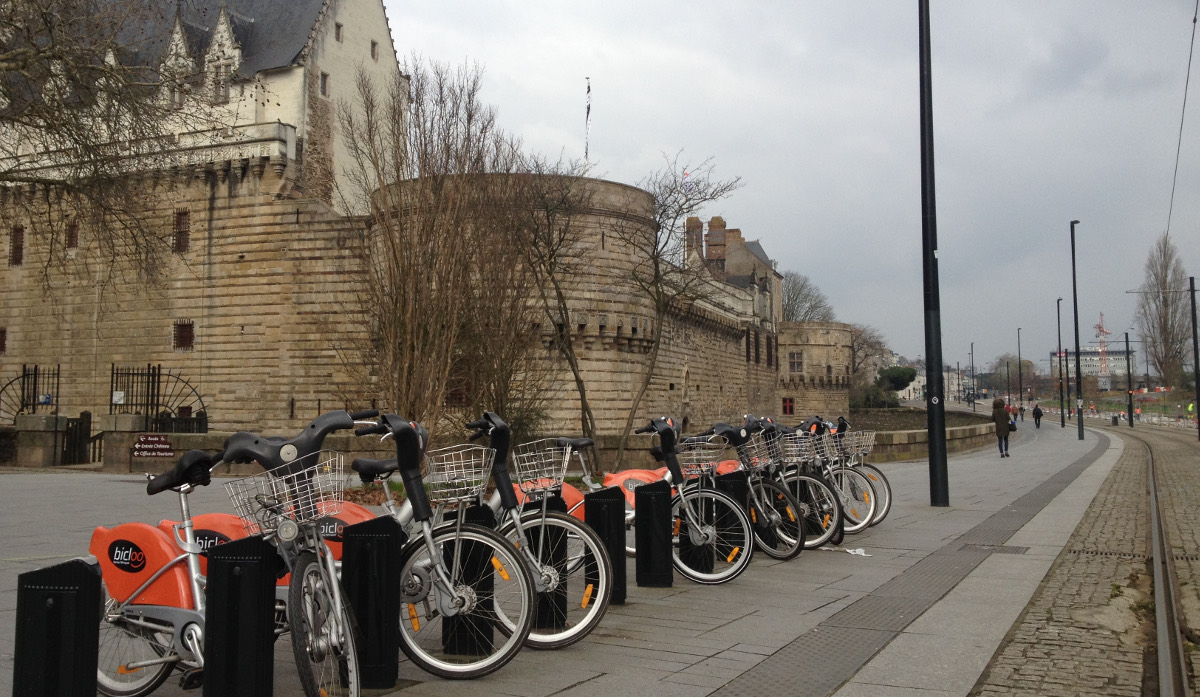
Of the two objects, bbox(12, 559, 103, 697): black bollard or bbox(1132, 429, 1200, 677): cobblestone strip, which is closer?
bbox(12, 559, 103, 697): black bollard

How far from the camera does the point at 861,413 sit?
239 feet

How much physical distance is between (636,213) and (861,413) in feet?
155

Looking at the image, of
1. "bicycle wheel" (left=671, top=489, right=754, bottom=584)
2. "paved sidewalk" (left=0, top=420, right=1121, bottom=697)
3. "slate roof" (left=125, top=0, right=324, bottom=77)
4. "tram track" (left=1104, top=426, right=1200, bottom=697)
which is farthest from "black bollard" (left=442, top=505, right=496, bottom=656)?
"slate roof" (left=125, top=0, right=324, bottom=77)

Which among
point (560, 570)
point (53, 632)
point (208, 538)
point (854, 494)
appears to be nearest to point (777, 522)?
point (854, 494)

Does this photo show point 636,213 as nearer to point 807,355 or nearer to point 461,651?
point 461,651

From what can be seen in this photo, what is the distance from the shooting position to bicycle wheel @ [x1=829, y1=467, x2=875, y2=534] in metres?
9.27

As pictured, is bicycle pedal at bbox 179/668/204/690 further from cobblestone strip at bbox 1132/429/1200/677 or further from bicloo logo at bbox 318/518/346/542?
cobblestone strip at bbox 1132/429/1200/677

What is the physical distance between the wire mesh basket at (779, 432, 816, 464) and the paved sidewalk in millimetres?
773

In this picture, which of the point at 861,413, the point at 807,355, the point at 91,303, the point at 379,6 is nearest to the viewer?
the point at 91,303

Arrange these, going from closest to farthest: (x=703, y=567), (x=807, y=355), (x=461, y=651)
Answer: (x=461, y=651) < (x=703, y=567) < (x=807, y=355)

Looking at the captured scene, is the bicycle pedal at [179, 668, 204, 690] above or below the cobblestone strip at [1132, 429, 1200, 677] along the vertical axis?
above

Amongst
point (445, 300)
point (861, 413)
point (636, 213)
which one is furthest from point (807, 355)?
point (445, 300)

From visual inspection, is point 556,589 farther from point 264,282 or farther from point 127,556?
point 264,282

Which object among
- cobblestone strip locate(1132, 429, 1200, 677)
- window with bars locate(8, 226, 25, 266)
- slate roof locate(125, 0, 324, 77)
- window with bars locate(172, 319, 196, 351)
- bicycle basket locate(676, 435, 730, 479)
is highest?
slate roof locate(125, 0, 324, 77)
